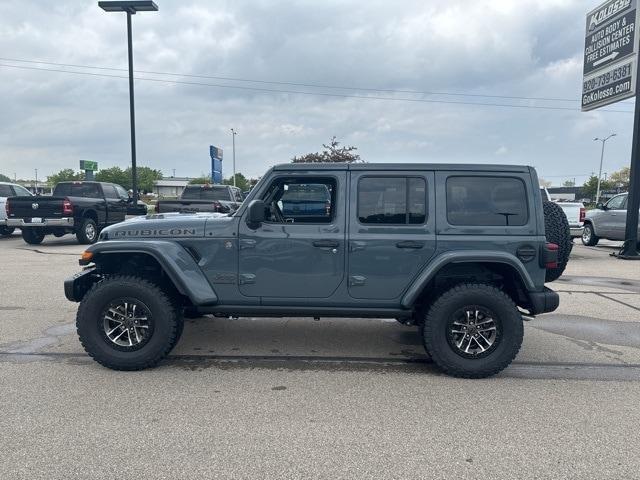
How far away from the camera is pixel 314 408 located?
140 inches

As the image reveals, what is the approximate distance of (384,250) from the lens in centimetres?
419

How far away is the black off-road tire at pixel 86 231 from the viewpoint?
1382cm

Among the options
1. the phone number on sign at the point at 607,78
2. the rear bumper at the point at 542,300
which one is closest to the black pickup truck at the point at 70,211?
the rear bumper at the point at 542,300

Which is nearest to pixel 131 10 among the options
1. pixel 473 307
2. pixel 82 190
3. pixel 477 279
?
pixel 82 190

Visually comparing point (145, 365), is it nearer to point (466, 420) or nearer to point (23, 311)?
point (466, 420)

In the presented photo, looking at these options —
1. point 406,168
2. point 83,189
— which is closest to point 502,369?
point 406,168

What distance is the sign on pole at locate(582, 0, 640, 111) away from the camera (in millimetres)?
13141

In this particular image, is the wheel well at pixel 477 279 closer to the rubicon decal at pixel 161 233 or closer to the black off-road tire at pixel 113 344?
the rubicon decal at pixel 161 233

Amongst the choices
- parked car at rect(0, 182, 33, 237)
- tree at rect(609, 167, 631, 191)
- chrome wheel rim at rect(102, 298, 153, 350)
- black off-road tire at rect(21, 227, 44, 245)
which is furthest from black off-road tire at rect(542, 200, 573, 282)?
tree at rect(609, 167, 631, 191)

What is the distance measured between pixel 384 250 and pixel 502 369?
1471 mm

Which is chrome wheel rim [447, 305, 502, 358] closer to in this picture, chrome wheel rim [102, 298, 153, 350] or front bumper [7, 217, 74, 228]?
chrome wheel rim [102, 298, 153, 350]

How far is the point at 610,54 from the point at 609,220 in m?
4.87

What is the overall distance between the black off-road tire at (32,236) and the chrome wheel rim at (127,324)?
1186 cm

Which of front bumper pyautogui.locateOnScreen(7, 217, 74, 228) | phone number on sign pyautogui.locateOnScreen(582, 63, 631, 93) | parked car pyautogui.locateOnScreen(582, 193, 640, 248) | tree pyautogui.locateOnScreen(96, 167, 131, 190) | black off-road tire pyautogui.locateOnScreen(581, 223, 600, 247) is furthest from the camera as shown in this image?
tree pyautogui.locateOnScreen(96, 167, 131, 190)
